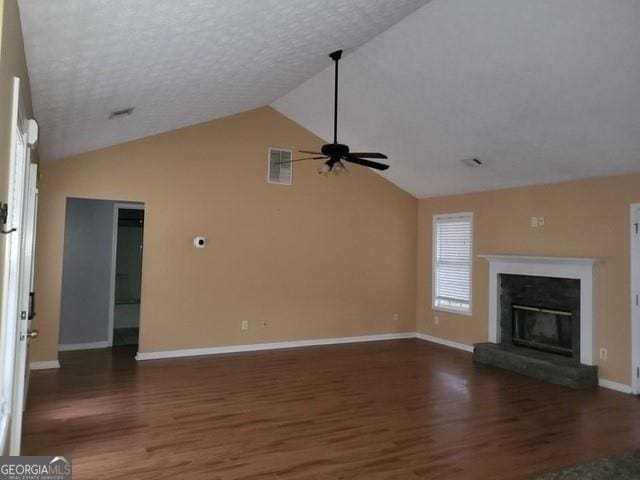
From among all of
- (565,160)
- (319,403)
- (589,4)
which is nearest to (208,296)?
(319,403)

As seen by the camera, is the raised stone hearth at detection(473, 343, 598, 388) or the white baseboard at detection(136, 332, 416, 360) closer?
the raised stone hearth at detection(473, 343, 598, 388)

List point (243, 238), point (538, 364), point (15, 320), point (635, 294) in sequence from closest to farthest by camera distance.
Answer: point (15, 320) → point (635, 294) → point (538, 364) → point (243, 238)

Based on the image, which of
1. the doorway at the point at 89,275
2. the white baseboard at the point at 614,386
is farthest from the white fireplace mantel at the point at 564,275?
the doorway at the point at 89,275

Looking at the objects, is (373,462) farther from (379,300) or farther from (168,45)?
(379,300)

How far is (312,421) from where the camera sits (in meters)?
3.77

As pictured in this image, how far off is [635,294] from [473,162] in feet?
7.88

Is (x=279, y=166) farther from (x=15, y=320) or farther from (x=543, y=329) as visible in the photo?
(x=15, y=320)

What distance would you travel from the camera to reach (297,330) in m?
6.76

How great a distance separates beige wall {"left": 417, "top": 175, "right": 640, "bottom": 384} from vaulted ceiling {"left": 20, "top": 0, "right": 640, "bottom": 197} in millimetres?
250

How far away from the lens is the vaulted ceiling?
245cm

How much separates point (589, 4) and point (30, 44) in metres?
3.51

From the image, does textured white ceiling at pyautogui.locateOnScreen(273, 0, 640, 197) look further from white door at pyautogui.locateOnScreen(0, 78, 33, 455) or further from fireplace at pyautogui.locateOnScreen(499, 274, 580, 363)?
white door at pyautogui.locateOnScreen(0, 78, 33, 455)

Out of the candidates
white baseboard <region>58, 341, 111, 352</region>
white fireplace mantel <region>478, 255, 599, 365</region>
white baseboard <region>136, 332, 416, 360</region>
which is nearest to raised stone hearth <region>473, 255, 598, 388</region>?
white fireplace mantel <region>478, 255, 599, 365</region>

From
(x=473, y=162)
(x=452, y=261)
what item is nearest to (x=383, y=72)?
(x=473, y=162)
